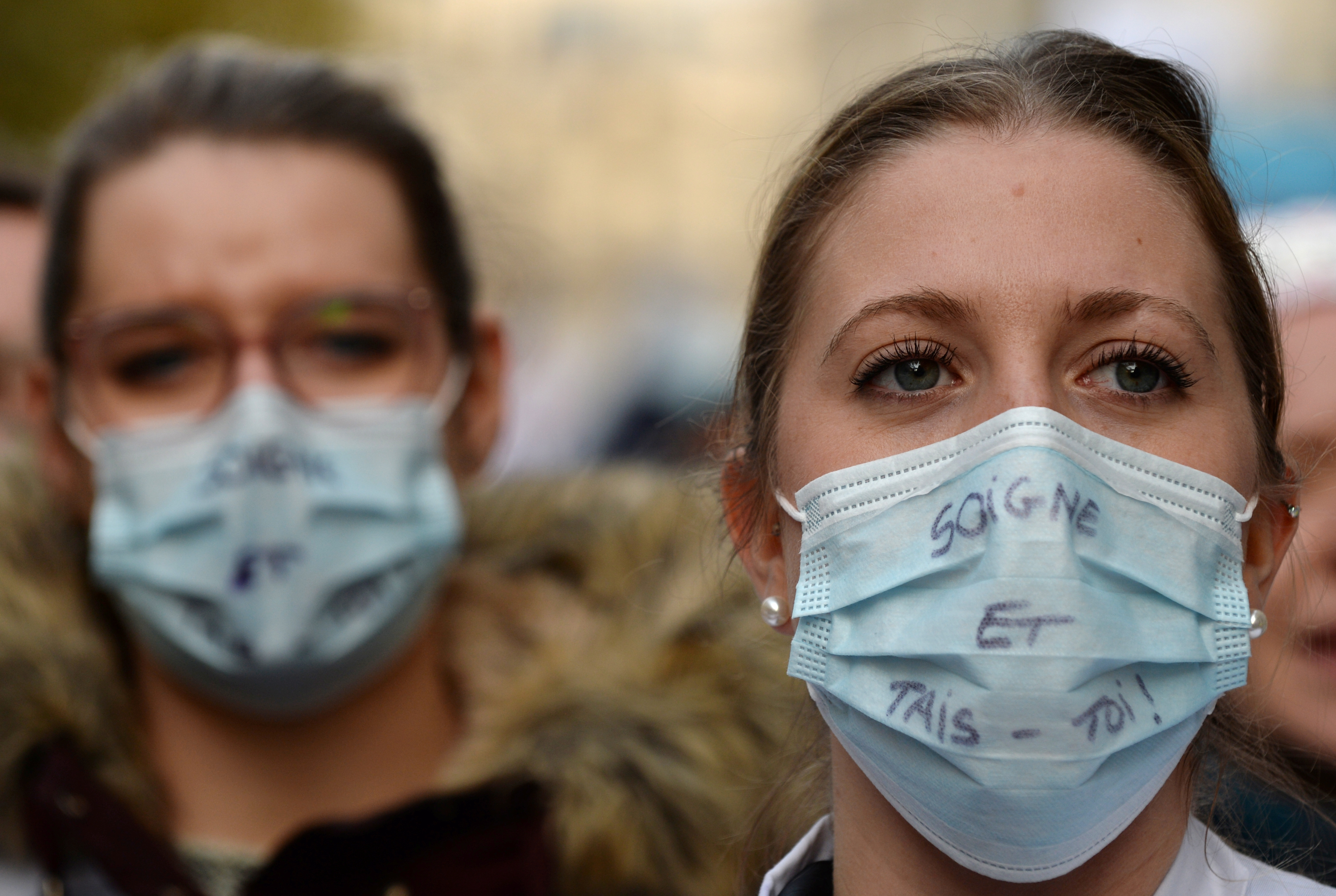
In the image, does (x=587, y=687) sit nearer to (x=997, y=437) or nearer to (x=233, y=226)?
(x=233, y=226)

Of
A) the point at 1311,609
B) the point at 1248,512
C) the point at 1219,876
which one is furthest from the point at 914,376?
the point at 1311,609

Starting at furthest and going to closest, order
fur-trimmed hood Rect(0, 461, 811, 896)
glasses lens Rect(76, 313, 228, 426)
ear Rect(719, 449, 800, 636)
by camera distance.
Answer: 1. glasses lens Rect(76, 313, 228, 426)
2. fur-trimmed hood Rect(0, 461, 811, 896)
3. ear Rect(719, 449, 800, 636)

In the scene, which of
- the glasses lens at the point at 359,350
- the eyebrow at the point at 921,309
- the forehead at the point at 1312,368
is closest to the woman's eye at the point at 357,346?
the glasses lens at the point at 359,350

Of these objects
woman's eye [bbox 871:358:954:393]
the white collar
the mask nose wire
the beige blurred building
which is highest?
woman's eye [bbox 871:358:954:393]

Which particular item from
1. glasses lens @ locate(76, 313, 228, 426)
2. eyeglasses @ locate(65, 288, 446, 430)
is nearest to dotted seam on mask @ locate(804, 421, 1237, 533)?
eyeglasses @ locate(65, 288, 446, 430)

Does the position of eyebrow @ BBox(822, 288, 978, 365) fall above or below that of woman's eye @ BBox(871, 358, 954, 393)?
above

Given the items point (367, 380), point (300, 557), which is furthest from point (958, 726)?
Result: point (367, 380)

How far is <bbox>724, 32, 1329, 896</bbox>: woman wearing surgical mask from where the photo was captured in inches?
62.6

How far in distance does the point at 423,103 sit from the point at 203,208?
936 mm

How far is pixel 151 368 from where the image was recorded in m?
3.10

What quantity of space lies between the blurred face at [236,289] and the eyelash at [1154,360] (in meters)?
2.04

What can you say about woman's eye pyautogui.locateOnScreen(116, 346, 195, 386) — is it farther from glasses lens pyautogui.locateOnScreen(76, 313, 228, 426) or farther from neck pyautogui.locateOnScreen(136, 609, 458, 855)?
neck pyautogui.locateOnScreen(136, 609, 458, 855)

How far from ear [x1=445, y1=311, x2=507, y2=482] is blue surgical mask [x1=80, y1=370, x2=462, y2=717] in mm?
296

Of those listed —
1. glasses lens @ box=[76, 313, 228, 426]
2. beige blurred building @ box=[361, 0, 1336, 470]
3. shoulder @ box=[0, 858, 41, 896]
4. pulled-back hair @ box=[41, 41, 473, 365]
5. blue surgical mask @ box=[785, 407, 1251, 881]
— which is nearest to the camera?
blue surgical mask @ box=[785, 407, 1251, 881]
